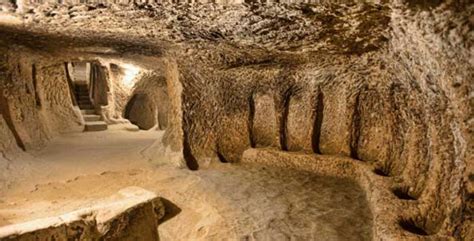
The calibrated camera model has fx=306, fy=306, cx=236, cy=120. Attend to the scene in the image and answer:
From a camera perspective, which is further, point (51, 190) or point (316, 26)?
point (51, 190)

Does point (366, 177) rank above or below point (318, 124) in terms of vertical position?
below

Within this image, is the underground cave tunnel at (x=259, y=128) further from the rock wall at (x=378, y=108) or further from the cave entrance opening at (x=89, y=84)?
the cave entrance opening at (x=89, y=84)

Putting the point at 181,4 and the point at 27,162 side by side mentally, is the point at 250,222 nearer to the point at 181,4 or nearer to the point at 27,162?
the point at 181,4

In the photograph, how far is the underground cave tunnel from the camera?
2.10 m

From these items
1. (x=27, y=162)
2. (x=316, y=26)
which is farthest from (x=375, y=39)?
(x=27, y=162)

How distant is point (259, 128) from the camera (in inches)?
206

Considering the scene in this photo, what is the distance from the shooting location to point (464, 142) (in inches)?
67.7

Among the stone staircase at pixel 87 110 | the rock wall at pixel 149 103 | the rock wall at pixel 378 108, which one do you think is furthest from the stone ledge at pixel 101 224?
the rock wall at pixel 149 103

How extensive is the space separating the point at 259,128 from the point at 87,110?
26.4ft

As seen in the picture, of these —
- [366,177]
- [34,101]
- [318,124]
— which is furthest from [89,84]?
[366,177]

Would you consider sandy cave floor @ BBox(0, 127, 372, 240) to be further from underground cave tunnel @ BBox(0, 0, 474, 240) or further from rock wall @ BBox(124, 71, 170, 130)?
rock wall @ BBox(124, 71, 170, 130)

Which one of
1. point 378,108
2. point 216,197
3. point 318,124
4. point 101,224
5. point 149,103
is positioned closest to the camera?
point 101,224

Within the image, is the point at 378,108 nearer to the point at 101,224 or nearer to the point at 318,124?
A: the point at 318,124

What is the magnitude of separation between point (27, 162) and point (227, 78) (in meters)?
3.50
